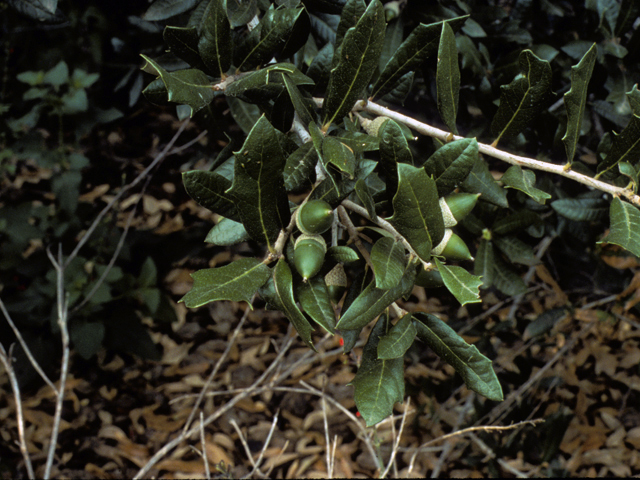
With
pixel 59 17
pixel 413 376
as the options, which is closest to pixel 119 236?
pixel 59 17

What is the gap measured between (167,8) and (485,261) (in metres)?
1.05

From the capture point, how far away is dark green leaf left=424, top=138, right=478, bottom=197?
753 millimetres

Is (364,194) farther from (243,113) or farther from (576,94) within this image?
(243,113)

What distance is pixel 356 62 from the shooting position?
805mm

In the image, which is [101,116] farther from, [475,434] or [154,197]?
[475,434]

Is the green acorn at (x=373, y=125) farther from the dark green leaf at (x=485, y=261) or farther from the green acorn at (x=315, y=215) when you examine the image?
the dark green leaf at (x=485, y=261)

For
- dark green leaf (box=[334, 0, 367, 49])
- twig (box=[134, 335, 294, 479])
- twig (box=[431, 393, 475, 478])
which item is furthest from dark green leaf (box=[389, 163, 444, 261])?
twig (box=[431, 393, 475, 478])

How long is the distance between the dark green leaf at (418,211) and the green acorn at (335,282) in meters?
0.20

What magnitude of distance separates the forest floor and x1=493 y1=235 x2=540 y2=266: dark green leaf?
61 centimetres

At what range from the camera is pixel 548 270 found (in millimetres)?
2105

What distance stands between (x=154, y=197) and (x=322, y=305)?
2.56 m

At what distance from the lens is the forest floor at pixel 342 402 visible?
2025 mm

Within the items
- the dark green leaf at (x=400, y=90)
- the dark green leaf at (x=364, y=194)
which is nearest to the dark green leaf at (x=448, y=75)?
the dark green leaf at (x=400, y=90)

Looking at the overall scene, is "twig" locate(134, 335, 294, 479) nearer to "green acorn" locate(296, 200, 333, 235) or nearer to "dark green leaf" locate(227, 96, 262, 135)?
"dark green leaf" locate(227, 96, 262, 135)
